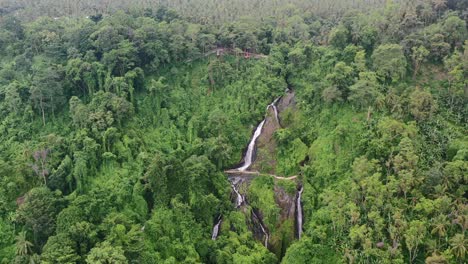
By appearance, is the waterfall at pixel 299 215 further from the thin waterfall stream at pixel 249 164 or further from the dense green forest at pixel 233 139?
the thin waterfall stream at pixel 249 164

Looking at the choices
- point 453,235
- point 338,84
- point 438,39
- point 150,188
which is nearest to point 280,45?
point 338,84

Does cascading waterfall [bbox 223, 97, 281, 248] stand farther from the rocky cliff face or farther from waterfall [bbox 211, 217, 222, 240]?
the rocky cliff face

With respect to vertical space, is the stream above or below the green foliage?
below

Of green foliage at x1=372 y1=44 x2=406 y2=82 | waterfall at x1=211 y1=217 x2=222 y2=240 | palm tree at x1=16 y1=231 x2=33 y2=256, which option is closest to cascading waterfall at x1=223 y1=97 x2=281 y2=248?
waterfall at x1=211 y1=217 x2=222 y2=240

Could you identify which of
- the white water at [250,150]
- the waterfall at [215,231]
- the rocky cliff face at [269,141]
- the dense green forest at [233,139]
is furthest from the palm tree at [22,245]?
the rocky cliff face at [269,141]

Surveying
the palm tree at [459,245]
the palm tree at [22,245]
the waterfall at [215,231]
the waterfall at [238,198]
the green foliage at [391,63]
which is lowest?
the waterfall at [215,231]
